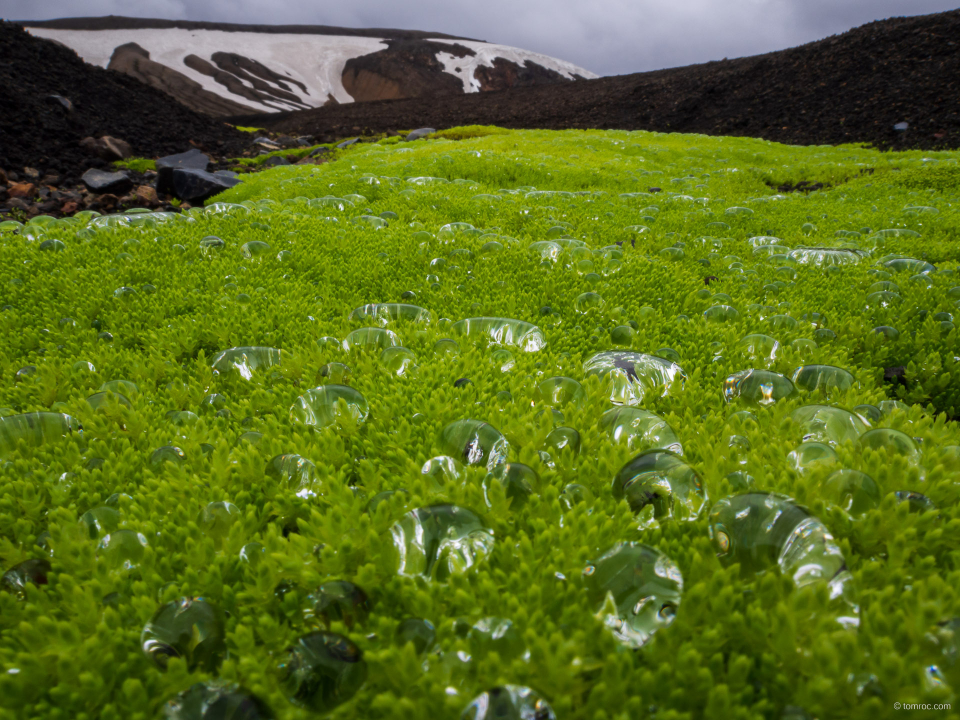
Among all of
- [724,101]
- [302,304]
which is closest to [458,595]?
[302,304]

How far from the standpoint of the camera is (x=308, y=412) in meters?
2.65

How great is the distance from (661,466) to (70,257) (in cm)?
605

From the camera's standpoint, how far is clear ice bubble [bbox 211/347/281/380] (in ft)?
10.6

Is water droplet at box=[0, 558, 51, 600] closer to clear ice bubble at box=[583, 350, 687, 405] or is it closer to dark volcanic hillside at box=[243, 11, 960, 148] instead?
clear ice bubble at box=[583, 350, 687, 405]

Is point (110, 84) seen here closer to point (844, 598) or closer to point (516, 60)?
point (844, 598)

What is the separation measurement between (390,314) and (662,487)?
2771 mm

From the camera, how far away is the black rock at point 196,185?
507 inches

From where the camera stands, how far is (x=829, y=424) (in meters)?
2.43

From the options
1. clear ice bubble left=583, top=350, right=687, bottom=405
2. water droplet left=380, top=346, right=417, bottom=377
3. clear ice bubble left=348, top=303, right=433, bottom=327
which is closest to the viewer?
clear ice bubble left=583, top=350, right=687, bottom=405

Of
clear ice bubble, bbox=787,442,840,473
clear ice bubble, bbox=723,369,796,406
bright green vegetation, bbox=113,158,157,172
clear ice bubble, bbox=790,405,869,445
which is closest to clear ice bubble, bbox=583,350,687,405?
clear ice bubble, bbox=723,369,796,406

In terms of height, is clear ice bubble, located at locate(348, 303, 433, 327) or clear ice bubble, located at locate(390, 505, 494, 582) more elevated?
clear ice bubble, located at locate(348, 303, 433, 327)

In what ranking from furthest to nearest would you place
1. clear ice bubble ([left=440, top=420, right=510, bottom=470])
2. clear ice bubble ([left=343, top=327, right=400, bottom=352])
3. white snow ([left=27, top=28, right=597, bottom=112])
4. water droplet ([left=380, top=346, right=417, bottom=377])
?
white snow ([left=27, top=28, right=597, bottom=112]), clear ice bubble ([left=343, top=327, right=400, bottom=352]), water droplet ([left=380, top=346, right=417, bottom=377]), clear ice bubble ([left=440, top=420, right=510, bottom=470])

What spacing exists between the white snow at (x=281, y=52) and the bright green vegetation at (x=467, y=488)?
9041cm

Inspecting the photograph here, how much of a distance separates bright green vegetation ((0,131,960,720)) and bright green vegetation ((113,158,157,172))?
14268mm
